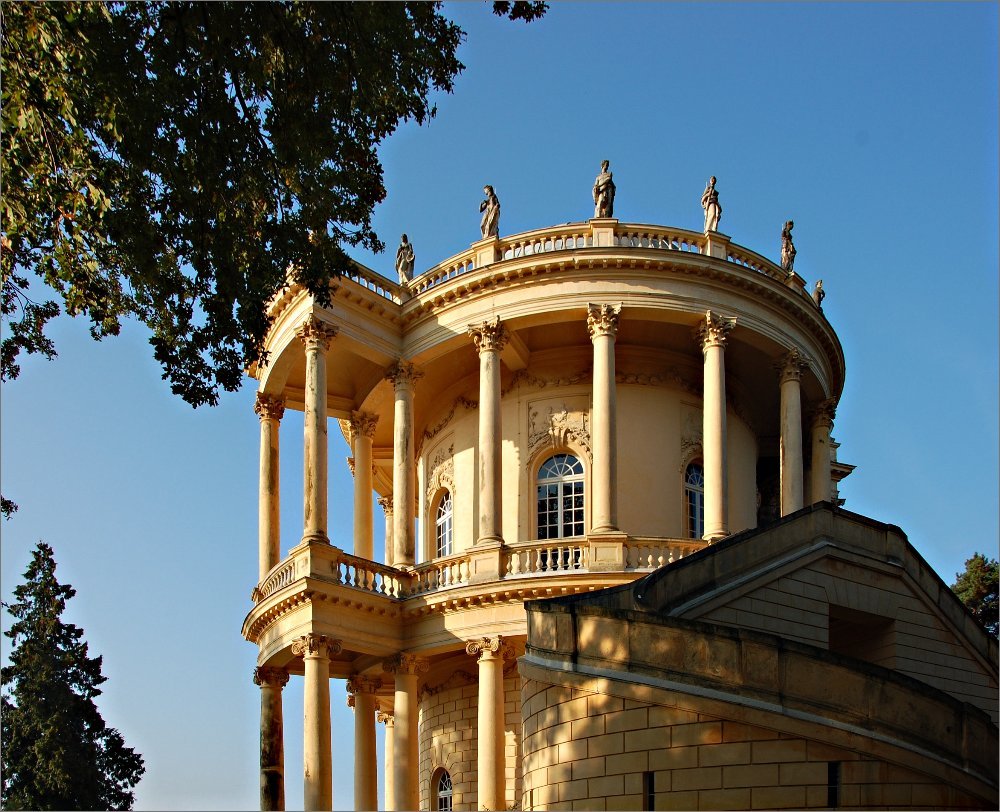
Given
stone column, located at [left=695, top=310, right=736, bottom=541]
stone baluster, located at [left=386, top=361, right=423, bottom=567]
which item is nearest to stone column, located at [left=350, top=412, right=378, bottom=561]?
stone baluster, located at [left=386, top=361, right=423, bottom=567]

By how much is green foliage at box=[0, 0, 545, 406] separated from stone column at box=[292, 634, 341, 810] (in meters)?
10.6

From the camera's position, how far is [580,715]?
16859 mm

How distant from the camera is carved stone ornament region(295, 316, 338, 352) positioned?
31766 mm

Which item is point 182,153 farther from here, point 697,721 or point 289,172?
point 697,721

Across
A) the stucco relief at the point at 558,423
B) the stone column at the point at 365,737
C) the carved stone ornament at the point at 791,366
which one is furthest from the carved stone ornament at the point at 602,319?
the stone column at the point at 365,737

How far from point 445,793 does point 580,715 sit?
679 inches

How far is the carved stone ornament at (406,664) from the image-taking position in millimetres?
30828

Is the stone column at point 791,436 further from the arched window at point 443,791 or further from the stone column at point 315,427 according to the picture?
the stone column at point 315,427

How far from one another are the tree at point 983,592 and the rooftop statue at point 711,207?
18.1m

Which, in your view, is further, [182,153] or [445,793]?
[445,793]

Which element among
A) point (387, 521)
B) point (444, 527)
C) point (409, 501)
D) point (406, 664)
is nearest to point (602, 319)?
point (409, 501)

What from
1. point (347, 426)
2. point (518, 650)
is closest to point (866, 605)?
point (518, 650)

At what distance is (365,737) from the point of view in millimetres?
33062

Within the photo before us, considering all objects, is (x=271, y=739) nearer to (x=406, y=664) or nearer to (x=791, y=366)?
(x=406, y=664)
